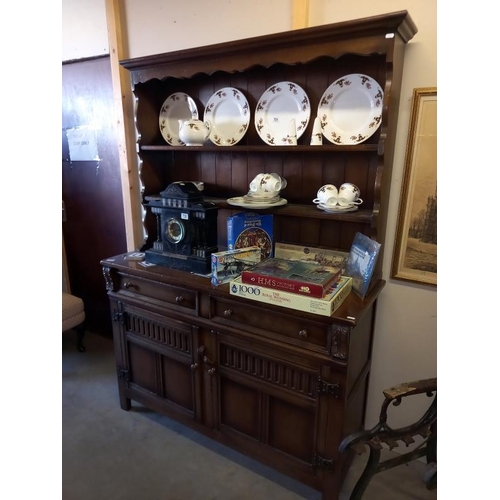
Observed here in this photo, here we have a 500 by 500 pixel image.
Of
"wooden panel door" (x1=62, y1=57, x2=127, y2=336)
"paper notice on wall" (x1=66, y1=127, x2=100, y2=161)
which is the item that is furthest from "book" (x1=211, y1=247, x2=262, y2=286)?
"paper notice on wall" (x1=66, y1=127, x2=100, y2=161)

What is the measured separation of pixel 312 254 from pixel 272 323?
1.43 ft

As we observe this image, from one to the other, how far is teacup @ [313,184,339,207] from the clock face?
66 centimetres

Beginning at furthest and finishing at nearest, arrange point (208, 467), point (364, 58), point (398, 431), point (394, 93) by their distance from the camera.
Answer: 1. point (208, 467)
2. point (364, 58)
3. point (394, 93)
4. point (398, 431)

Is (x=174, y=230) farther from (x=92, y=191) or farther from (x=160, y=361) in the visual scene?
(x=92, y=191)

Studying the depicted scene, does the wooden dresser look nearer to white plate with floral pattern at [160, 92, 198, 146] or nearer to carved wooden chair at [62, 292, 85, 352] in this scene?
white plate with floral pattern at [160, 92, 198, 146]

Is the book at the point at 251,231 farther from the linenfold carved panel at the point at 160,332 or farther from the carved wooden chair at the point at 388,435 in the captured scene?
the carved wooden chair at the point at 388,435

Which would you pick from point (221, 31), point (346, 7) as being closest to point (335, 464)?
point (346, 7)

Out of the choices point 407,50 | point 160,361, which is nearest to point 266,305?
point 160,361

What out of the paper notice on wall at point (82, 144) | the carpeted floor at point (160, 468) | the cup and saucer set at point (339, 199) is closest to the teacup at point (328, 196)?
the cup and saucer set at point (339, 199)

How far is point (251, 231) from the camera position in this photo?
1688 mm

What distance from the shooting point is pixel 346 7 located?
4.82ft

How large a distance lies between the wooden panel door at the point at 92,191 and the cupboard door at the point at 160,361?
2.77 ft
